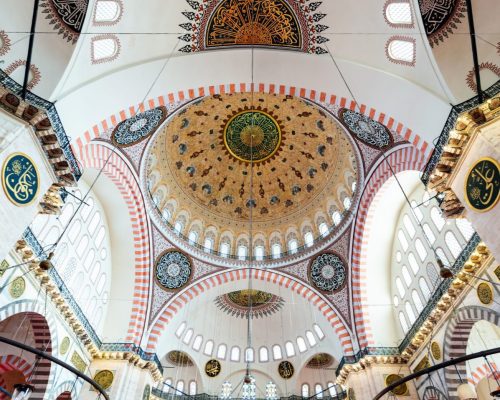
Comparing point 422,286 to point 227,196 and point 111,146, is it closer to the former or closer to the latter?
point 227,196

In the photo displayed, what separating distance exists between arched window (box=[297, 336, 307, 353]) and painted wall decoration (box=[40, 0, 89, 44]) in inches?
550

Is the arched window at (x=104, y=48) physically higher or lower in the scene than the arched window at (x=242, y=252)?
lower

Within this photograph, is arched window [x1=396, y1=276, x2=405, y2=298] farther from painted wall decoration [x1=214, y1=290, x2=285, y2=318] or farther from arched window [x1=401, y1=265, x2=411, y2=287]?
painted wall decoration [x1=214, y1=290, x2=285, y2=318]

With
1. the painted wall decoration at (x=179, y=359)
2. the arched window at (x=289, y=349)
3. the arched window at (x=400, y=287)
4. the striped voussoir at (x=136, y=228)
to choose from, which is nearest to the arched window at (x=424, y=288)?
the arched window at (x=400, y=287)

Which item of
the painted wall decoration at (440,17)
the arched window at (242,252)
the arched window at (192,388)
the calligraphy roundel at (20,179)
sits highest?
the arched window at (242,252)

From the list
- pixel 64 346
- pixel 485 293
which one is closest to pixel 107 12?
pixel 64 346

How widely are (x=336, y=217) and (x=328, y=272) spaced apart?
2.05 meters

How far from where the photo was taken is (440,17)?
5945 millimetres

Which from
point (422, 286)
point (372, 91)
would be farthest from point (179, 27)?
point (422, 286)

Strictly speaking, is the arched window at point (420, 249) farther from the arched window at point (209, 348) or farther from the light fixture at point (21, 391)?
the arched window at point (209, 348)

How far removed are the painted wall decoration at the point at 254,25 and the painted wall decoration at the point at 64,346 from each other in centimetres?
760

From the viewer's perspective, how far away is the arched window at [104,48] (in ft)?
21.0

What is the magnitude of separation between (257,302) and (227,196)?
5.22 meters

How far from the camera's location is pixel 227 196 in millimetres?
15219
